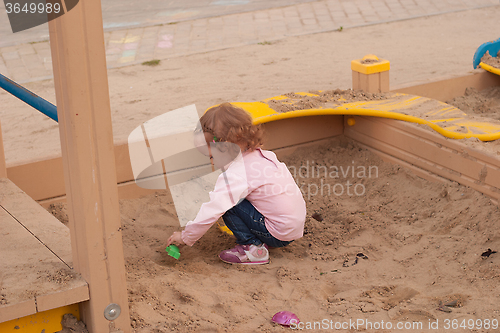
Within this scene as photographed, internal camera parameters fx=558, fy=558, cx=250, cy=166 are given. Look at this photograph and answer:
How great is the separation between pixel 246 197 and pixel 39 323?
3.15 feet

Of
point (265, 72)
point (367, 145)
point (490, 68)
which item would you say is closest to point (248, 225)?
point (367, 145)

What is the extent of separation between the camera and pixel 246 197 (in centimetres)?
237

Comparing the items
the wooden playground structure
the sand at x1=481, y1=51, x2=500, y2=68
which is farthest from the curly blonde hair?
the sand at x1=481, y1=51, x2=500, y2=68

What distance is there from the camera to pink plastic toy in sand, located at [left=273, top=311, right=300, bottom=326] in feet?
6.38

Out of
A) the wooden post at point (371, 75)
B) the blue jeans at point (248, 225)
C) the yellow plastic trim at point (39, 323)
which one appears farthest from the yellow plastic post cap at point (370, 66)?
the yellow plastic trim at point (39, 323)

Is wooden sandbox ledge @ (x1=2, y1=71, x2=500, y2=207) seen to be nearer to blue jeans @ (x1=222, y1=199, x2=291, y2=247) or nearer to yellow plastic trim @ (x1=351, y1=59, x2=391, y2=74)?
yellow plastic trim @ (x1=351, y1=59, x2=391, y2=74)

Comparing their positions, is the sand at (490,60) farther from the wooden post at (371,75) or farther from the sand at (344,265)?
the sand at (344,265)

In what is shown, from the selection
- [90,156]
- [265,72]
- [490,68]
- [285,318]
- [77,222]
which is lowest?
[265,72]

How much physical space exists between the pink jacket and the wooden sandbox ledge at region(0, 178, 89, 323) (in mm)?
547

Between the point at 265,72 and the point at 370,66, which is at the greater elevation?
the point at 370,66

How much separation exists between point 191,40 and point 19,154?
3246 mm

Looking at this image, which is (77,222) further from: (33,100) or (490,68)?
(490,68)

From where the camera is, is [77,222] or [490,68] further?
[490,68]

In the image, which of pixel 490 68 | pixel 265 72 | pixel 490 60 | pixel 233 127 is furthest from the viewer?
pixel 265 72
